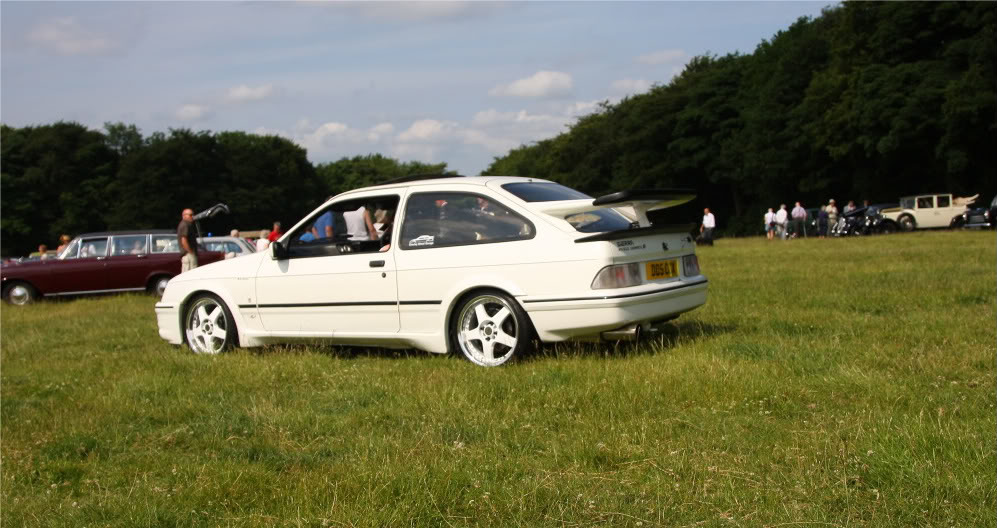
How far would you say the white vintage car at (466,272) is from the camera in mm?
7660

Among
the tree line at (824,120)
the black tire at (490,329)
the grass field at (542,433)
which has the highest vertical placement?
the tree line at (824,120)

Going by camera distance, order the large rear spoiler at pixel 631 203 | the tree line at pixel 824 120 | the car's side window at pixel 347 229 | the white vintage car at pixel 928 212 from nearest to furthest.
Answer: the large rear spoiler at pixel 631 203, the car's side window at pixel 347 229, the white vintage car at pixel 928 212, the tree line at pixel 824 120

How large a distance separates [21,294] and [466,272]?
1683 centimetres

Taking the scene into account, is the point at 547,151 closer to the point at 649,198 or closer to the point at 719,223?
the point at 719,223

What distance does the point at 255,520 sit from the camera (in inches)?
167

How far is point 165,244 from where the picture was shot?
21531mm

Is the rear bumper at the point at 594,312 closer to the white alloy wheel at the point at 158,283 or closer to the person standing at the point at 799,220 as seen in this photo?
the white alloy wheel at the point at 158,283

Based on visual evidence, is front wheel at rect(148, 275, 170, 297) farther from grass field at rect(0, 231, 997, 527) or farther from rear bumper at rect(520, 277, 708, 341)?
rear bumper at rect(520, 277, 708, 341)

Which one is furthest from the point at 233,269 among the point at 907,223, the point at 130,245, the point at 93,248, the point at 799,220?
the point at 799,220

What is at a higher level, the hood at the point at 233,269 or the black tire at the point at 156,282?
the hood at the point at 233,269

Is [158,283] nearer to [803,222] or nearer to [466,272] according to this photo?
[466,272]

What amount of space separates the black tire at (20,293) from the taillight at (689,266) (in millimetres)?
17377

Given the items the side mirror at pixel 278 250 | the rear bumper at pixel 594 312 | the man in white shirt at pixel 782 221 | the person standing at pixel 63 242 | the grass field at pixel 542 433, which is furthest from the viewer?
the man in white shirt at pixel 782 221

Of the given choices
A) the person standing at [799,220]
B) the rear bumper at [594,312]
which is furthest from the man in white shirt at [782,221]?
the rear bumper at [594,312]
